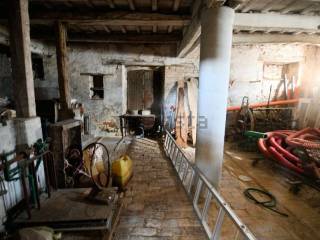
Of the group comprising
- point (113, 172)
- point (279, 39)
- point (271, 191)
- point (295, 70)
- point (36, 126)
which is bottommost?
point (271, 191)

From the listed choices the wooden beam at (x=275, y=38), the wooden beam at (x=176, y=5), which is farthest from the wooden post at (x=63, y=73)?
the wooden beam at (x=275, y=38)

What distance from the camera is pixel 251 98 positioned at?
811 cm

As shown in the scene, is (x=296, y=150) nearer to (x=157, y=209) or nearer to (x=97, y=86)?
(x=157, y=209)

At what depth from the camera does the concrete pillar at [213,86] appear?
3.06 meters

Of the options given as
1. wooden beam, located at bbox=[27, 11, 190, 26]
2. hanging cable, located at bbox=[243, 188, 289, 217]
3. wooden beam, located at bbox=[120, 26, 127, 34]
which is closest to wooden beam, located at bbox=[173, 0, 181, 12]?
wooden beam, located at bbox=[27, 11, 190, 26]

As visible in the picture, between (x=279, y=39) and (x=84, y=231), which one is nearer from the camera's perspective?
(x=84, y=231)

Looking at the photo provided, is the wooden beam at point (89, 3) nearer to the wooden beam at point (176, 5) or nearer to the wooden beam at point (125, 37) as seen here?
the wooden beam at point (176, 5)

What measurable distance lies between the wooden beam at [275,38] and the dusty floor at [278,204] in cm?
369

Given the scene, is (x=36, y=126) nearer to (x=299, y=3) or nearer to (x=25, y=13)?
(x=25, y=13)

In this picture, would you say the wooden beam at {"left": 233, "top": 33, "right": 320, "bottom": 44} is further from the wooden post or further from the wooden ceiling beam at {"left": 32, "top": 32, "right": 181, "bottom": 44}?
the wooden post

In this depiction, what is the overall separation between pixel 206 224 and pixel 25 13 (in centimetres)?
421

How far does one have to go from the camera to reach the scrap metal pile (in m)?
4.12

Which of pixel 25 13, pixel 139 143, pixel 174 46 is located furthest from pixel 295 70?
pixel 25 13

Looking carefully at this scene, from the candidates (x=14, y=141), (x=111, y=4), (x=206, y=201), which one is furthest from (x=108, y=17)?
(x=206, y=201)
